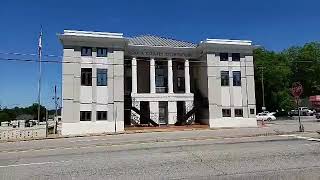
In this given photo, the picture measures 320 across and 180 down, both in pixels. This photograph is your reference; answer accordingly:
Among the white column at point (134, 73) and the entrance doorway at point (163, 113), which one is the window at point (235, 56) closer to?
the entrance doorway at point (163, 113)

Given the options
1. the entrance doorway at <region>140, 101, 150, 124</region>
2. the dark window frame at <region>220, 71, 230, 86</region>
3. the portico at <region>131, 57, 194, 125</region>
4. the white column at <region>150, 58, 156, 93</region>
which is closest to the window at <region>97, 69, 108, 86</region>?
the portico at <region>131, 57, 194, 125</region>

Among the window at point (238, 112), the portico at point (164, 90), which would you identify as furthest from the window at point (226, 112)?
the portico at point (164, 90)

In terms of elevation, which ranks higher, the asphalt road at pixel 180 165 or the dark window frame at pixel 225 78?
the dark window frame at pixel 225 78

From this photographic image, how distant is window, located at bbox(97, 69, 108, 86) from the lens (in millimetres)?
38875

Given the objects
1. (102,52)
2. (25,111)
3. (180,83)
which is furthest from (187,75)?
(25,111)

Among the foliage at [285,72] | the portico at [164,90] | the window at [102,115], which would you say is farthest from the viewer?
the foliage at [285,72]

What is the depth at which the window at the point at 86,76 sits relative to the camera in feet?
126

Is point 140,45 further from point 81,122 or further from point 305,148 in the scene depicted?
point 305,148

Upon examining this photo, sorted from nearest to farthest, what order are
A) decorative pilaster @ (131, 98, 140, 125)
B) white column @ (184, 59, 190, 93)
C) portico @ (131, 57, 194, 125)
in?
decorative pilaster @ (131, 98, 140, 125)
portico @ (131, 57, 194, 125)
white column @ (184, 59, 190, 93)

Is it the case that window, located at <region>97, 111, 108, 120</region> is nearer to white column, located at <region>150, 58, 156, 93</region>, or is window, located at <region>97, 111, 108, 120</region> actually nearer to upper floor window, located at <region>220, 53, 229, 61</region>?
white column, located at <region>150, 58, 156, 93</region>

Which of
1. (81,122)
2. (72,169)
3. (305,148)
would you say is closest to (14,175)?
(72,169)

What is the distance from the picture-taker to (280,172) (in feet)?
33.8

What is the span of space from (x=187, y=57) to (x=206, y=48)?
4.12 m

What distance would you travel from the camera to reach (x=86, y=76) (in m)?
38.5
